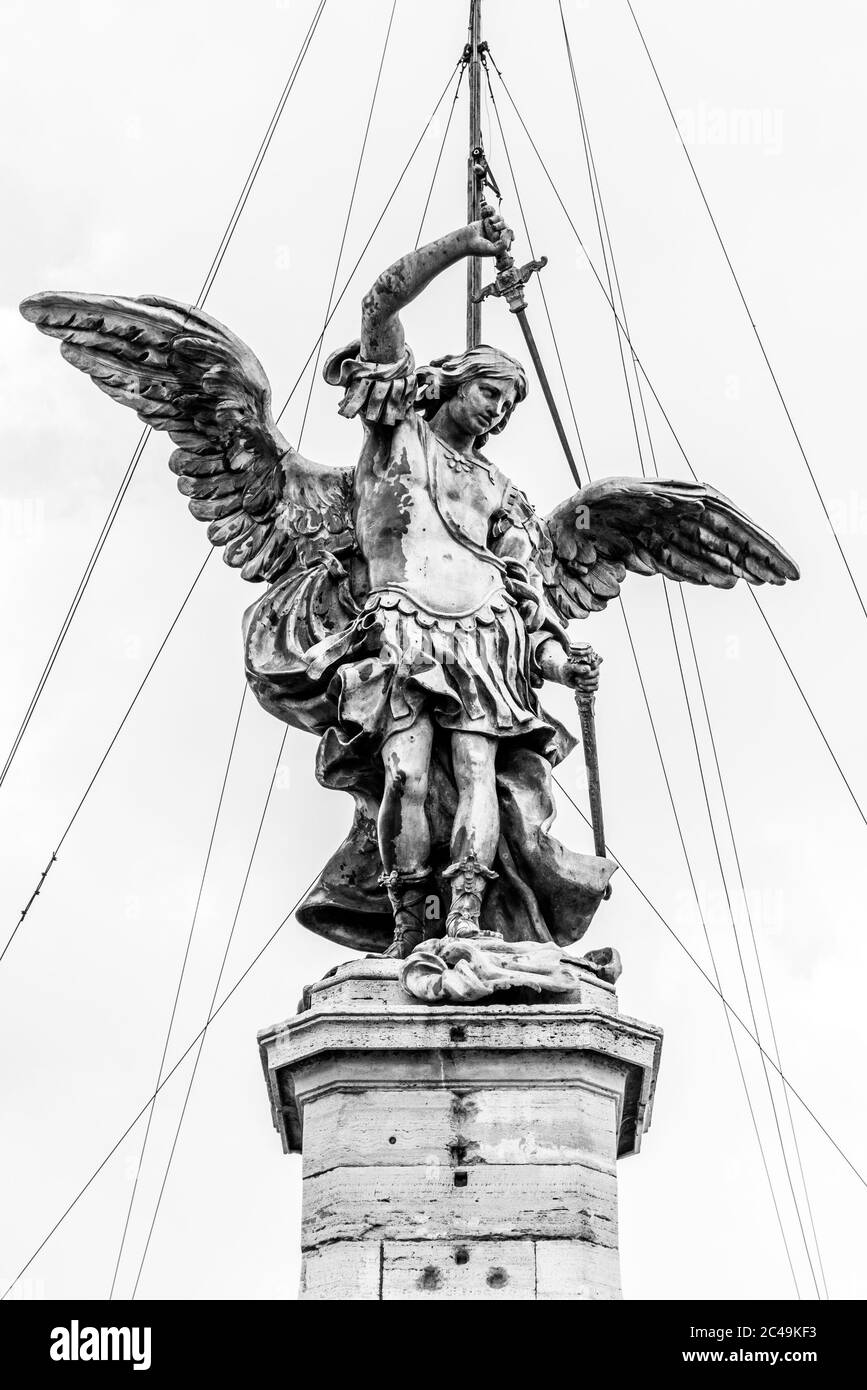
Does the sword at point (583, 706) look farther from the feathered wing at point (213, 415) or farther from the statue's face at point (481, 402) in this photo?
Answer: the feathered wing at point (213, 415)

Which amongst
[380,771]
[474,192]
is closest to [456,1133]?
[380,771]

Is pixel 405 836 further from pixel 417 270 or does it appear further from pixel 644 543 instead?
pixel 417 270

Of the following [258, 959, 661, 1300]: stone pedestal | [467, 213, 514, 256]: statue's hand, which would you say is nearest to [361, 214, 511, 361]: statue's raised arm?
[467, 213, 514, 256]: statue's hand

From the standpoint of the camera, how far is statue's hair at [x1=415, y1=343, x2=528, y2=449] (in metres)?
14.8

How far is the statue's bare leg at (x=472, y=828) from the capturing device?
13.6 metres

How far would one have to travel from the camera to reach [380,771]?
1413 centimetres

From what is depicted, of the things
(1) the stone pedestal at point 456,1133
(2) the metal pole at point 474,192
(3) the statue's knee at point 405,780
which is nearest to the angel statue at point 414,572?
(3) the statue's knee at point 405,780

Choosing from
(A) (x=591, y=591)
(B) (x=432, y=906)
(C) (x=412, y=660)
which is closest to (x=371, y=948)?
(B) (x=432, y=906)

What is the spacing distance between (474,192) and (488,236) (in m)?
2.50

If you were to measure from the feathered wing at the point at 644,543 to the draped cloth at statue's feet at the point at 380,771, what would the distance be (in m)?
1.13

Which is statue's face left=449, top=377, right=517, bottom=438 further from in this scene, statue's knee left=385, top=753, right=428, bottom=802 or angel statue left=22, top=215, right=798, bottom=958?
statue's knee left=385, top=753, right=428, bottom=802

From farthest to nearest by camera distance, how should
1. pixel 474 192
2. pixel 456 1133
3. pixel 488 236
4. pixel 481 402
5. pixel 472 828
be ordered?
1. pixel 474 192
2. pixel 481 402
3. pixel 488 236
4. pixel 472 828
5. pixel 456 1133
